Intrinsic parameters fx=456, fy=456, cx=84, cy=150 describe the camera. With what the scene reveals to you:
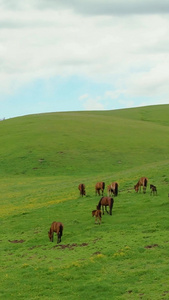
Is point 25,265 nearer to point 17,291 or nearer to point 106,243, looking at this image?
point 17,291

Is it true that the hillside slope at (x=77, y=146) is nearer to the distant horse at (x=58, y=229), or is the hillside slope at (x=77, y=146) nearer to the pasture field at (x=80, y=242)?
the pasture field at (x=80, y=242)

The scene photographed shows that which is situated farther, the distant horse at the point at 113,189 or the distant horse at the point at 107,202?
the distant horse at the point at 113,189

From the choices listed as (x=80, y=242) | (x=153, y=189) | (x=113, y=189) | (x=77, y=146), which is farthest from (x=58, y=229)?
(x=77, y=146)

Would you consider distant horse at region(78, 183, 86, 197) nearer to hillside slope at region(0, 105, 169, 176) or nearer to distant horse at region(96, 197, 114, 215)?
distant horse at region(96, 197, 114, 215)

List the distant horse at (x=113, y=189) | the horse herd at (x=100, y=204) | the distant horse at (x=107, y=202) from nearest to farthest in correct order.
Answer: the horse herd at (x=100, y=204), the distant horse at (x=107, y=202), the distant horse at (x=113, y=189)

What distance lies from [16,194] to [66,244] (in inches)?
900

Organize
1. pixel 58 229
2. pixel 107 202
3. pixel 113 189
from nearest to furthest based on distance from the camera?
pixel 58 229
pixel 107 202
pixel 113 189

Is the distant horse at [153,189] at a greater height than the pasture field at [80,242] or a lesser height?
greater

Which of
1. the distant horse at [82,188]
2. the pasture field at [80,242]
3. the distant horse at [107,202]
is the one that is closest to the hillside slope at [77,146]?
the pasture field at [80,242]

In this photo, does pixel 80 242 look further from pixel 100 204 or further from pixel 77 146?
pixel 77 146

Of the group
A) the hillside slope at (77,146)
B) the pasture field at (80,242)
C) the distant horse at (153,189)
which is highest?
the hillside slope at (77,146)

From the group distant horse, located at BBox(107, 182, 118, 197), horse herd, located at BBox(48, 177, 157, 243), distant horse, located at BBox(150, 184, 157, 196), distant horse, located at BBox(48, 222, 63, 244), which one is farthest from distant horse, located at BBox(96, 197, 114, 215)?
distant horse, located at BBox(107, 182, 118, 197)

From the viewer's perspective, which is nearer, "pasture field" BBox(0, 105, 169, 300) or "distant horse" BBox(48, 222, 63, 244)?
"pasture field" BBox(0, 105, 169, 300)

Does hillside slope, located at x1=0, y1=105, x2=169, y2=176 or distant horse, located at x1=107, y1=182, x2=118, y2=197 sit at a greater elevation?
hillside slope, located at x1=0, y1=105, x2=169, y2=176
